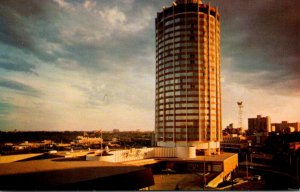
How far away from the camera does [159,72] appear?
109812mm

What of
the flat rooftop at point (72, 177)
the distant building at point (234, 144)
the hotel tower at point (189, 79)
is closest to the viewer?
the flat rooftop at point (72, 177)

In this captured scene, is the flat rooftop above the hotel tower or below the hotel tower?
below

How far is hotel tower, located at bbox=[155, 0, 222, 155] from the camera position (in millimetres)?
104188

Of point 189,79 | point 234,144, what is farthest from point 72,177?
point 234,144

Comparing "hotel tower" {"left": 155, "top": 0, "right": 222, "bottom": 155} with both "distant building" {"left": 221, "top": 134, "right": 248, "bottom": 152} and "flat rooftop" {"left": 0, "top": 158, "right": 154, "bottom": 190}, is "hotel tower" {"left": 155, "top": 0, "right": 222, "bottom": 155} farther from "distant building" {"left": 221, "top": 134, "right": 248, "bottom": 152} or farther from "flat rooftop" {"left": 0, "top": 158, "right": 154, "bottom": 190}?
"distant building" {"left": 221, "top": 134, "right": 248, "bottom": 152}

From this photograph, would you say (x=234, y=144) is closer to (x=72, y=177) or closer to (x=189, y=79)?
(x=189, y=79)

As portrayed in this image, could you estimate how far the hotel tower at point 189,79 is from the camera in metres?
104

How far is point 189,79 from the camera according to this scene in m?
104

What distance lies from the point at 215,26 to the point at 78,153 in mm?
69025

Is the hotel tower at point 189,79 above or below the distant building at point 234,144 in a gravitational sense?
above

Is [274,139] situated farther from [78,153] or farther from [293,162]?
[78,153]

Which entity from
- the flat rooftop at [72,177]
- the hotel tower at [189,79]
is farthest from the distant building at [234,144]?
the flat rooftop at [72,177]

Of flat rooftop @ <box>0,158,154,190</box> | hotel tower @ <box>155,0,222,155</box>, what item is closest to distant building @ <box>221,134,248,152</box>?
hotel tower @ <box>155,0,222,155</box>

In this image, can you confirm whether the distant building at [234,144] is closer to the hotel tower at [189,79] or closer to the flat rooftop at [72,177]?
the hotel tower at [189,79]
